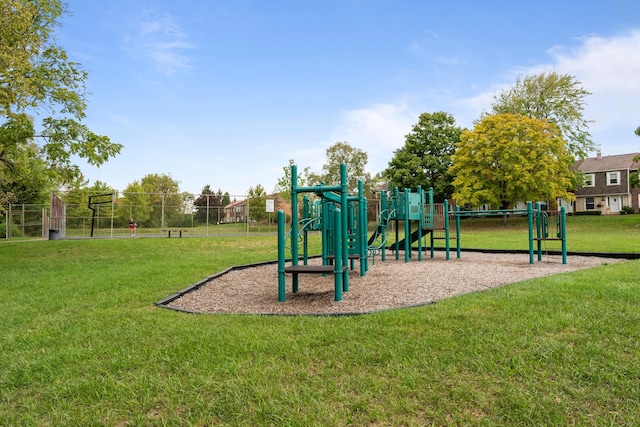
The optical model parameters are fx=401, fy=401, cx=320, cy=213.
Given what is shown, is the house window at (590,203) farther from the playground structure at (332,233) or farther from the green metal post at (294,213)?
the green metal post at (294,213)

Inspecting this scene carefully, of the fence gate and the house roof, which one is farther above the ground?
the house roof

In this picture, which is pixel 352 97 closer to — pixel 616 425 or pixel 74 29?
pixel 74 29

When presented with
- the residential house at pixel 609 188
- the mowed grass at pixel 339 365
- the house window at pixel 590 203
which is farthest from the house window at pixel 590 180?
the mowed grass at pixel 339 365

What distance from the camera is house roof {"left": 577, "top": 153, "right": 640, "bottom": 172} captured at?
4134cm

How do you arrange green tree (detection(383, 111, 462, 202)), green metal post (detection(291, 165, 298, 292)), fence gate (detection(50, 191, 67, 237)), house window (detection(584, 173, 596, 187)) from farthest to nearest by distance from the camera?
1. house window (detection(584, 173, 596, 187))
2. green tree (detection(383, 111, 462, 202))
3. fence gate (detection(50, 191, 67, 237))
4. green metal post (detection(291, 165, 298, 292))

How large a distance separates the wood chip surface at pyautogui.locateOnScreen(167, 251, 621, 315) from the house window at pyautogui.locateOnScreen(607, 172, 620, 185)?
3983 centimetres

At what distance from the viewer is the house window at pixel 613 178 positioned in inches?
1633

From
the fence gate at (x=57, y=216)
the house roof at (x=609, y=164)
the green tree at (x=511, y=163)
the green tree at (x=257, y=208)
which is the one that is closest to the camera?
the fence gate at (x=57, y=216)

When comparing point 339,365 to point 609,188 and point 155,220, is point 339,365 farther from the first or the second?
point 609,188

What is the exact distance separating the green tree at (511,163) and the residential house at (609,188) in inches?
528

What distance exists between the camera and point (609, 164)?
42.8 m

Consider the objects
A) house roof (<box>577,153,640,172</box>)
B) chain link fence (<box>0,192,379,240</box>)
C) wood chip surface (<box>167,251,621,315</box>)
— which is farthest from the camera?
house roof (<box>577,153,640,172</box>)

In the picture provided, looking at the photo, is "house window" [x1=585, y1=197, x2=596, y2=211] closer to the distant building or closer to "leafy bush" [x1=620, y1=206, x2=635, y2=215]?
"leafy bush" [x1=620, y1=206, x2=635, y2=215]

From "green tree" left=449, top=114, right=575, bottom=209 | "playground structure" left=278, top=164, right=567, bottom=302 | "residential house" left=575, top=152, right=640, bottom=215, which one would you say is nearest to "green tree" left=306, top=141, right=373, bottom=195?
"green tree" left=449, top=114, right=575, bottom=209
